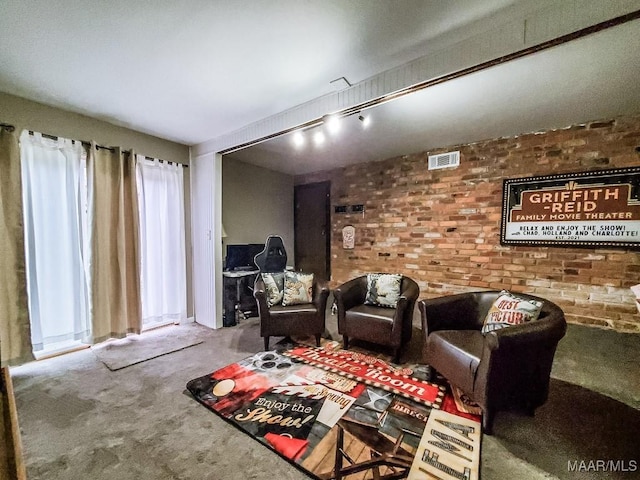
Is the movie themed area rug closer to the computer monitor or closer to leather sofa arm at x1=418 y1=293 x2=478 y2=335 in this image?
leather sofa arm at x1=418 y1=293 x2=478 y2=335

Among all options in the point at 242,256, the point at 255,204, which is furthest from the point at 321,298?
the point at 255,204

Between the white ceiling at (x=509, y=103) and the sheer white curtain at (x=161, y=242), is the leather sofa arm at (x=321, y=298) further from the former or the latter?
the sheer white curtain at (x=161, y=242)

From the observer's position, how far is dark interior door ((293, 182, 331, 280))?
4.88 m

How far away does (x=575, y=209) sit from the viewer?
9.47ft

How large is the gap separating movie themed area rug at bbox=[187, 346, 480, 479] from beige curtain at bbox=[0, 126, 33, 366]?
1.65 m

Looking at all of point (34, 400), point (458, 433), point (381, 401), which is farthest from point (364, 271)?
point (34, 400)

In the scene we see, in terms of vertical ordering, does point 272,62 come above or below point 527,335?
above

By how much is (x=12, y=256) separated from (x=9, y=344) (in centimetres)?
76

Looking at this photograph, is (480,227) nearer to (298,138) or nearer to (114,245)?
(298,138)

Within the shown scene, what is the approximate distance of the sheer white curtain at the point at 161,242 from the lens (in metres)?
3.17

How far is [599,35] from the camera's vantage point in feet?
4.99

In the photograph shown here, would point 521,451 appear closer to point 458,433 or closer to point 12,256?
point 458,433

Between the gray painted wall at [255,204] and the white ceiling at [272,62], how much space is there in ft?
4.41

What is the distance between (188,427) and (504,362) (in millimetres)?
2011
